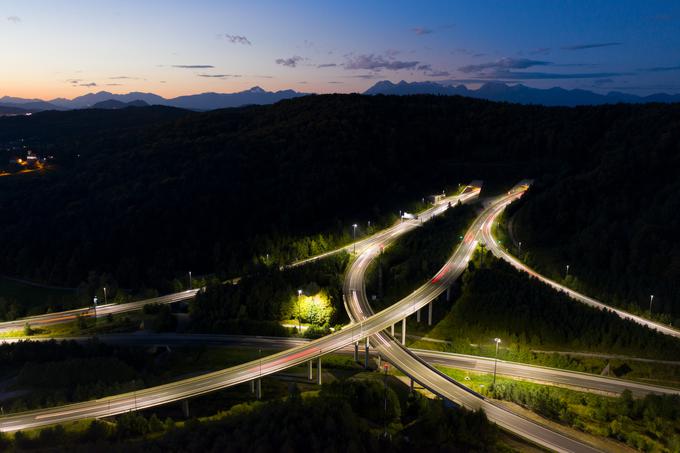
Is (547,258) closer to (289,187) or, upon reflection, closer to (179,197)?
(289,187)

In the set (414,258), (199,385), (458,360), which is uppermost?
(414,258)

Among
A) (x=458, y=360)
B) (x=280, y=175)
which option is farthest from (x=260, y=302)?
(x=280, y=175)

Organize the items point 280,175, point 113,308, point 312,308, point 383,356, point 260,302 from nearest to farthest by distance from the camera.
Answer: point 383,356 → point 312,308 → point 260,302 → point 113,308 → point 280,175

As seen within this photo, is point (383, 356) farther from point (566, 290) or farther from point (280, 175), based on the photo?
point (280, 175)

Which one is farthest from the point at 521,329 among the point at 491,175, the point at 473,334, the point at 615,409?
the point at 491,175

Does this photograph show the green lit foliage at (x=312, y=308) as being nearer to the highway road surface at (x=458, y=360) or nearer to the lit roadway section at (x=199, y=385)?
the highway road surface at (x=458, y=360)

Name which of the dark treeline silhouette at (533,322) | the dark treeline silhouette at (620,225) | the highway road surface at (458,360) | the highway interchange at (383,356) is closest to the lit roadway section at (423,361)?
the highway interchange at (383,356)
